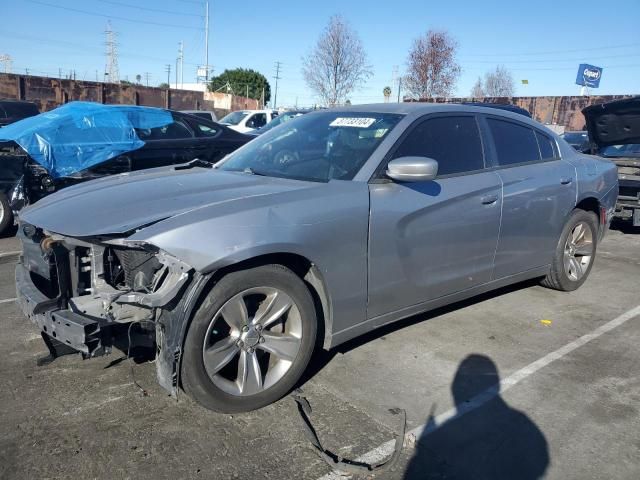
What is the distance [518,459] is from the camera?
2787mm

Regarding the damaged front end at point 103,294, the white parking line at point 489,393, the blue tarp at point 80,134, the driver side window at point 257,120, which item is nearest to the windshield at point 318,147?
the damaged front end at point 103,294

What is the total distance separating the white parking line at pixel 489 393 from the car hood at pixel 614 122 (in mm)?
3632

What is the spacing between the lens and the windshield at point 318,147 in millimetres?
3709

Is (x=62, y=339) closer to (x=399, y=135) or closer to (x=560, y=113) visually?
(x=399, y=135)

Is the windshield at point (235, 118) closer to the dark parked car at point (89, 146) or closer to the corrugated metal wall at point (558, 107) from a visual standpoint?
the dark parked car at point (89, 146)

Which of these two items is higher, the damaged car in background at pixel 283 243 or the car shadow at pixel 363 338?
the damaged car in background at pixel 283 243

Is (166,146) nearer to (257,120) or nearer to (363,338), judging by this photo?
(363,338)

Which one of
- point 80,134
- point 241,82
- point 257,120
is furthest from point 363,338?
point 241,82

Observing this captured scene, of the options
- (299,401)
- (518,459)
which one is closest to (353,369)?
(299,401)

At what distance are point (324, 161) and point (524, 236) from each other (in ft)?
6.36

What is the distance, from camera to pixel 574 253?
5.44 metres

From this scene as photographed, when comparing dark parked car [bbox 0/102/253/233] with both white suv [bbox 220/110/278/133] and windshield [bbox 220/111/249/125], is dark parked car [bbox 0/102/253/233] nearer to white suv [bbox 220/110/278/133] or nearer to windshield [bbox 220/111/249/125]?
white suv [bbox 220/110/278/133]

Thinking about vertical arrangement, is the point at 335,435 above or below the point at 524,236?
below

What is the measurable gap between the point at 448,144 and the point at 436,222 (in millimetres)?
691
